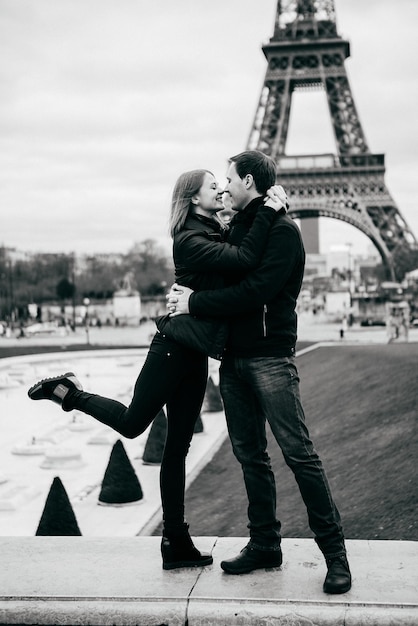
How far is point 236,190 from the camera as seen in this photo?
423 cm

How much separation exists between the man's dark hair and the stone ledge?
1.82 m

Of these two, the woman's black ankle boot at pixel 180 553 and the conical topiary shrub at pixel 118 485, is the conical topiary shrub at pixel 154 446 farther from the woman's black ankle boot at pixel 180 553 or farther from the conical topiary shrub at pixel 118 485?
the woman's black ankle boot at pixel 180 553

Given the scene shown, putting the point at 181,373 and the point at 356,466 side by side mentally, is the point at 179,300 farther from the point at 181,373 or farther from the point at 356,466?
the point at 356,466

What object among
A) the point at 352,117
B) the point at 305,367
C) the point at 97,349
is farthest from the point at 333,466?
the point at 352,117

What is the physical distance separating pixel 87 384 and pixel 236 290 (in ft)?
70.2

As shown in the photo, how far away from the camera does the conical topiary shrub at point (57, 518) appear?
7.88m

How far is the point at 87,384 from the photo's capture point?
987 inches

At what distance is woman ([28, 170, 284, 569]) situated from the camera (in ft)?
13.4

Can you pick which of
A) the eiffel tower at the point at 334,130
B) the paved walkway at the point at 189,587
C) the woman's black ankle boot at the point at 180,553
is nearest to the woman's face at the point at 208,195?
the woman's black ankle boot at the point at 180,553

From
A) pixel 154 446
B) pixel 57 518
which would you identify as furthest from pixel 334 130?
pixel 57 518

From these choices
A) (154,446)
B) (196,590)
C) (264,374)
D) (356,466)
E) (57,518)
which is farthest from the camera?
(154,446)

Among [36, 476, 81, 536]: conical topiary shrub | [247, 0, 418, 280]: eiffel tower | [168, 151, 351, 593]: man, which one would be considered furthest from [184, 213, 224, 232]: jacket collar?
[247, 0, 418, 280]: eiffel tower

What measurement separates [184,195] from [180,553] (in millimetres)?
1724

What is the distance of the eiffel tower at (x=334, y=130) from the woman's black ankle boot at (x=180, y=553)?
5283cm
